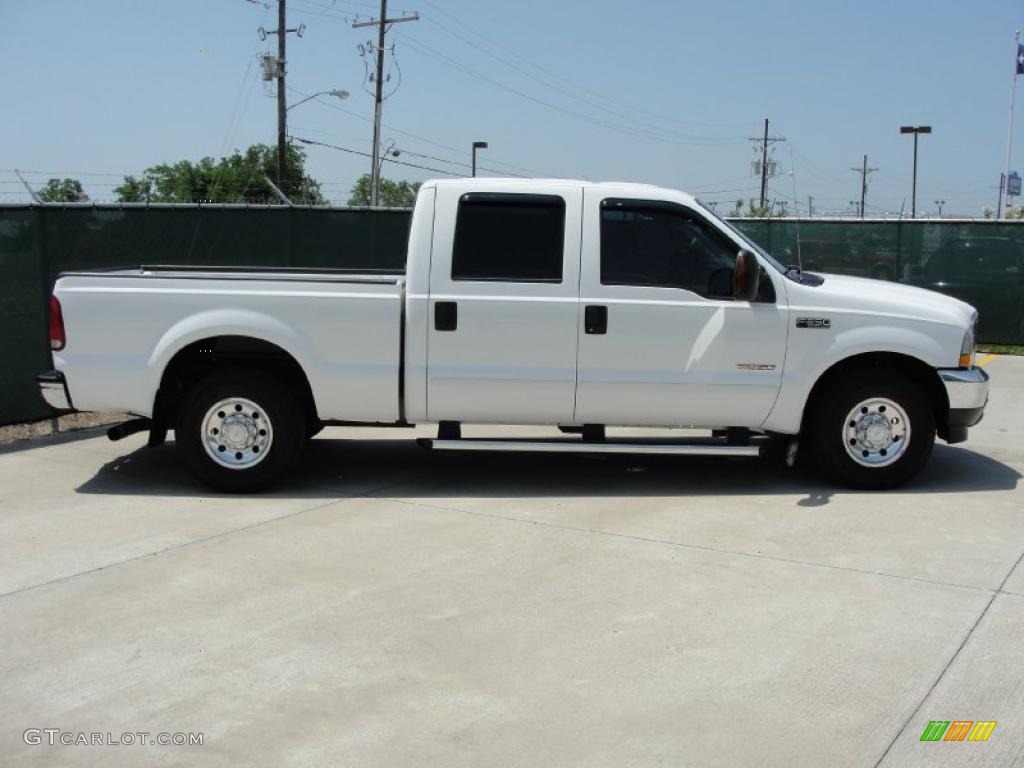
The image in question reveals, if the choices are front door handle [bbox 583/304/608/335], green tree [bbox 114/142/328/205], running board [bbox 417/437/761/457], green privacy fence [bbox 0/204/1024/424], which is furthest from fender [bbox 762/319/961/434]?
green tree [bbox 114/142/328/205]

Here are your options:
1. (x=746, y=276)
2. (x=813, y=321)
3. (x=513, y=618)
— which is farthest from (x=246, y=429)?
(x=813, y=321)

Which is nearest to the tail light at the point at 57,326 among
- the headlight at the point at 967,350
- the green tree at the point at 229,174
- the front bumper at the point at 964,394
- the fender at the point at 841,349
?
the fender at the point at 841,349

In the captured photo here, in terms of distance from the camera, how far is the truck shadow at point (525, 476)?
24.0 ft

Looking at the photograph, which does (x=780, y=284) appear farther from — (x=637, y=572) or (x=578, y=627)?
(x=578, y=627)

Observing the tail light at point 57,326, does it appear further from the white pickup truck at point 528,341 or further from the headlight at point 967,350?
the headlight at point 967,350

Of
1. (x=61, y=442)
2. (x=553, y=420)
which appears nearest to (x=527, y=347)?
(x=553, y=420)

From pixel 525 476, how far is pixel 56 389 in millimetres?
3310

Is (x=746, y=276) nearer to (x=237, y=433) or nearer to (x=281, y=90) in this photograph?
(x=237, y=433)

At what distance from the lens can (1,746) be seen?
146 inches

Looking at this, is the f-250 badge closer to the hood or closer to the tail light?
the hood

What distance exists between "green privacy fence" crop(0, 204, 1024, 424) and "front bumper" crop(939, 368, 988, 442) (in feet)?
22.7

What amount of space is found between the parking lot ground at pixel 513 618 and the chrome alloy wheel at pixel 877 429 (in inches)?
13.2

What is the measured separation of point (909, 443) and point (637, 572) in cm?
264

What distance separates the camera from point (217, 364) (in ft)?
23.4
